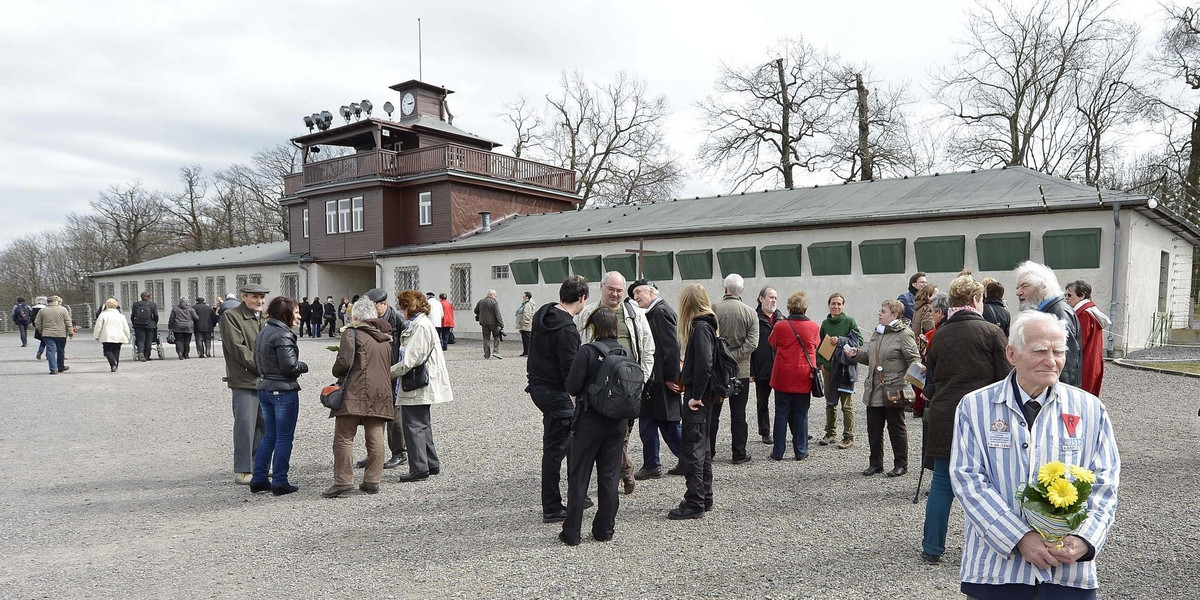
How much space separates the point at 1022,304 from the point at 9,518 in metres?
7.55

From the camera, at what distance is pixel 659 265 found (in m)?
20.3

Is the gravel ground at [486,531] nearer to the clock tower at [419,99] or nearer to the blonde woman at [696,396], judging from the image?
the blonde woman at [696,396]

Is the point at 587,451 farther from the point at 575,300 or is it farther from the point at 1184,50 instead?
the point at 1184,50

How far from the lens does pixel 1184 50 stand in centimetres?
2652

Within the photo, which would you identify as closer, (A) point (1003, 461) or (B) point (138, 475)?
(A) point (1003, 461)

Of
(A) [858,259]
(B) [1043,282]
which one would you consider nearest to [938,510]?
(B) [1043,282]

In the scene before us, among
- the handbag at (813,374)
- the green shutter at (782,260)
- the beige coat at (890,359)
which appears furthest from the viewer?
the green shutter at (782,260)

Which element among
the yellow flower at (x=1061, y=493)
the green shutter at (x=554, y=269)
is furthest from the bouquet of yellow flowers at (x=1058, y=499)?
the green shutter at (x=554, y=269)

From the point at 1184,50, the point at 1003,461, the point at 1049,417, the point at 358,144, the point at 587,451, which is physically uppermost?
the point at 1184,50

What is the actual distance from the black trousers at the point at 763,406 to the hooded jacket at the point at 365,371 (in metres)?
3.60

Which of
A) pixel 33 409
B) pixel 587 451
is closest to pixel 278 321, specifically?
pixel 587 451

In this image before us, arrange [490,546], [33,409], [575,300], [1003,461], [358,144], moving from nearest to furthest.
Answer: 1. [1003,461]
2. [490,546]
3. [575,300]
4. [33,409]
5. [358,144]

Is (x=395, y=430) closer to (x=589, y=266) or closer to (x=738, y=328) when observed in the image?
(x=738, y=328)

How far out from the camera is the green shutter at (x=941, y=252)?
1582cm
